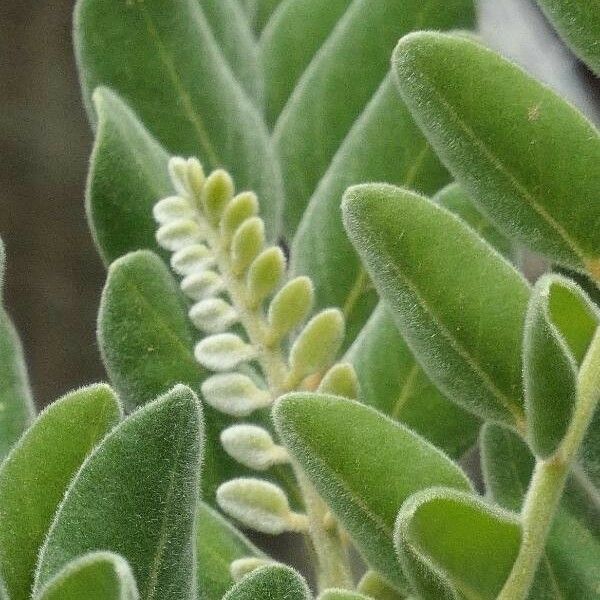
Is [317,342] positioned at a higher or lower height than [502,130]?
lower

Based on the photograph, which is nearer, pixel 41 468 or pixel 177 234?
pixel 41 468

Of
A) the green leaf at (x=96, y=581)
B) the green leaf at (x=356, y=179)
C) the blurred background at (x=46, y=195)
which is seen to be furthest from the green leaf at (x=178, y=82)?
the blurred background at (x=46, y=195)

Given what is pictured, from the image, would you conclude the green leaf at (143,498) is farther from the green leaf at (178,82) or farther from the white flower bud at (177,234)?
the green leaf at (178,82)

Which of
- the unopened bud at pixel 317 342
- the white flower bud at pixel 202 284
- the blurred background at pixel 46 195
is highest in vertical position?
the white flower bud at pixel 202 284

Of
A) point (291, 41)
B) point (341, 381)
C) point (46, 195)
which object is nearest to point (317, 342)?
point (341, 381)

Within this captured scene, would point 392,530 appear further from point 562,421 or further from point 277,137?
point 277,137

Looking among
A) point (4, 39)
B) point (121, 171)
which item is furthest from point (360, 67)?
point (4, 39)

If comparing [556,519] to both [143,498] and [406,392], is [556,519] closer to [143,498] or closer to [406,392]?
[406,392]
